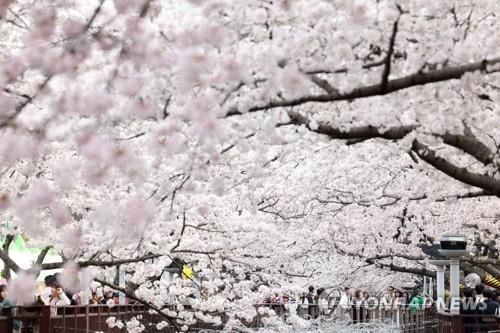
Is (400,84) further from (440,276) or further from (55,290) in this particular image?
(440,276)

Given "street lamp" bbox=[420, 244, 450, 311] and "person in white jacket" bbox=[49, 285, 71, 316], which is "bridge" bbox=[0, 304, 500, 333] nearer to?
"person in white jacket" bbox=[49, 285, 71, 316]

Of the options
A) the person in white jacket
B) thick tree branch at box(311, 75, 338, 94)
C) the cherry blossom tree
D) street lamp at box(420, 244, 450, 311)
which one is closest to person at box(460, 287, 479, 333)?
street lamp at box(420, 244, 450, 311)

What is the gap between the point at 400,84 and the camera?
293 inches

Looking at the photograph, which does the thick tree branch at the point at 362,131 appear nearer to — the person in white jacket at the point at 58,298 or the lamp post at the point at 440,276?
the person in white jacket at the point at 58,298

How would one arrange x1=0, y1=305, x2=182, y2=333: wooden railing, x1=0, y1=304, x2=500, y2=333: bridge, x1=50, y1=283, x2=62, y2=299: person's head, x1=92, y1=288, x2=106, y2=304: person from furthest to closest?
x1=92, y1=288, x2=106, y2=304: person, x1=50, y1=283, x2=62, y2=299: person's head, x1=0, y1=304, x2=500, y2=333: bridge, x1=0, y1=305, x2=182, y2=333: wooden railing

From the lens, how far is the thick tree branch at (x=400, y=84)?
736 centimetres

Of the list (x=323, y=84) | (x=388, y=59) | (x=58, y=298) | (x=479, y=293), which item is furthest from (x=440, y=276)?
(x=388, y=59)

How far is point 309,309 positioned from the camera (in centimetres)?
2759

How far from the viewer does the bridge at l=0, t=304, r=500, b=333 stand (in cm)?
1388

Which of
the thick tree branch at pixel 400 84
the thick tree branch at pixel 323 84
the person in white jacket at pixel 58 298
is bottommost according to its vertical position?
the person in white jacket at pixel 58 298

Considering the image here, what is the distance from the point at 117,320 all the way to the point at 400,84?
34.3 feet

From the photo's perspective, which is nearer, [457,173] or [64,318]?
[457,173]

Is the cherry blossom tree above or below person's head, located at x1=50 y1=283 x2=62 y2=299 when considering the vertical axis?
above

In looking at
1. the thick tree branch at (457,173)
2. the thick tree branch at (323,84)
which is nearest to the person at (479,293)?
the thick tree branch at (457,173)
